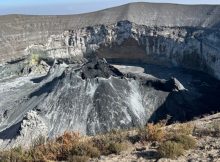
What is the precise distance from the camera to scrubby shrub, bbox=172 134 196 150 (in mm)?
12312

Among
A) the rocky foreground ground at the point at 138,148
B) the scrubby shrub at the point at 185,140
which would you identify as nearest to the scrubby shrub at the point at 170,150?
the rocky foreground ground at the point at 138,148

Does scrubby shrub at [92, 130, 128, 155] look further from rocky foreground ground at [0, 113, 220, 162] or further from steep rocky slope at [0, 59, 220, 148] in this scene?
steep rocky slope at [0, 59, 220, 148]

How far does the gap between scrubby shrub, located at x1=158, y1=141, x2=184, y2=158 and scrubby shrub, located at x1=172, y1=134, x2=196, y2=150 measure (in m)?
0.36

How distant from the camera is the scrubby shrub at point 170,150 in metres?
11.7

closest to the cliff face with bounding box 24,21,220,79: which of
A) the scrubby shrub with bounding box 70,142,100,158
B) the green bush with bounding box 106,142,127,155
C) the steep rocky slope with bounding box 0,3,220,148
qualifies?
the steep rocky slope with bounding box 0,3,220,148

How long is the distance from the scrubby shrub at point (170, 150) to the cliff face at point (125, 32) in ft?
121

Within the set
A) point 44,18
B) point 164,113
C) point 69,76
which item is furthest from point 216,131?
point 44,18

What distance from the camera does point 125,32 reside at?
5531 cm

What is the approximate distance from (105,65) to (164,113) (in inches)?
269

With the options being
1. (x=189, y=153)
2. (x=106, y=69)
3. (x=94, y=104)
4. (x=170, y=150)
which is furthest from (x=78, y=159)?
(x=106, y=69)

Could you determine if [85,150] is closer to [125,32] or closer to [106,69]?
[106,69]

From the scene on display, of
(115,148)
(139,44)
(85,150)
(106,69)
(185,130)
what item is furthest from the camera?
(139,44)

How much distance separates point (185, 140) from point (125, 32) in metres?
43.6

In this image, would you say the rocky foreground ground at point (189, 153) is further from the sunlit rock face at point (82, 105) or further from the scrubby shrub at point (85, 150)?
the sunlit rock face at point (82, 105)
